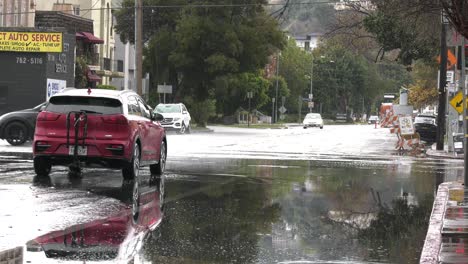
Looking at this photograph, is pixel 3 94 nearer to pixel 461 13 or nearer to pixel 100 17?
pixel 461 13

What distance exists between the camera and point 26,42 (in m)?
38.9

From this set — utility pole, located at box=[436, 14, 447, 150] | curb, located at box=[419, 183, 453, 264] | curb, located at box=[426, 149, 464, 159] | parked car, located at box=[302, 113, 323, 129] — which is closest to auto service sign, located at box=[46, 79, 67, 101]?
utility pole, located at box=[436, 14, 447, 150]

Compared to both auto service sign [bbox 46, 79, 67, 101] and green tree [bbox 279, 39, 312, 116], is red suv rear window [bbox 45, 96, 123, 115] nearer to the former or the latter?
auto service sign [bbox 46, 79, 67, 101]

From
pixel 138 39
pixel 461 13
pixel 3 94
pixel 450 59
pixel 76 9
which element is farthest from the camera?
pixel 76 9

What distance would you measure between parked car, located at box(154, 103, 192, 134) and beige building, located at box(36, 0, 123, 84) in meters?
23.1

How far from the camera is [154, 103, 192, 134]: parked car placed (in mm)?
47031

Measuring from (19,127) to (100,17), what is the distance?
1906 inches

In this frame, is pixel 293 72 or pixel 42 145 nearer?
pixel 42 145

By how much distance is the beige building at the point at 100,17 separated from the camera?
2822 inches

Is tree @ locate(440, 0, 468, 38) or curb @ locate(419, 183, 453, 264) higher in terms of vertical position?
tree @ locate(440, 0, 468, 38)

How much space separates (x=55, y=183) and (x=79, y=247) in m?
6.59

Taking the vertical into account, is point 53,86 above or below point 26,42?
below

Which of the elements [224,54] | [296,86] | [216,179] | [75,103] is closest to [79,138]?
[75,103]

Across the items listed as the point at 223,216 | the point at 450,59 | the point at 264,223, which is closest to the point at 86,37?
the point at 450,59
